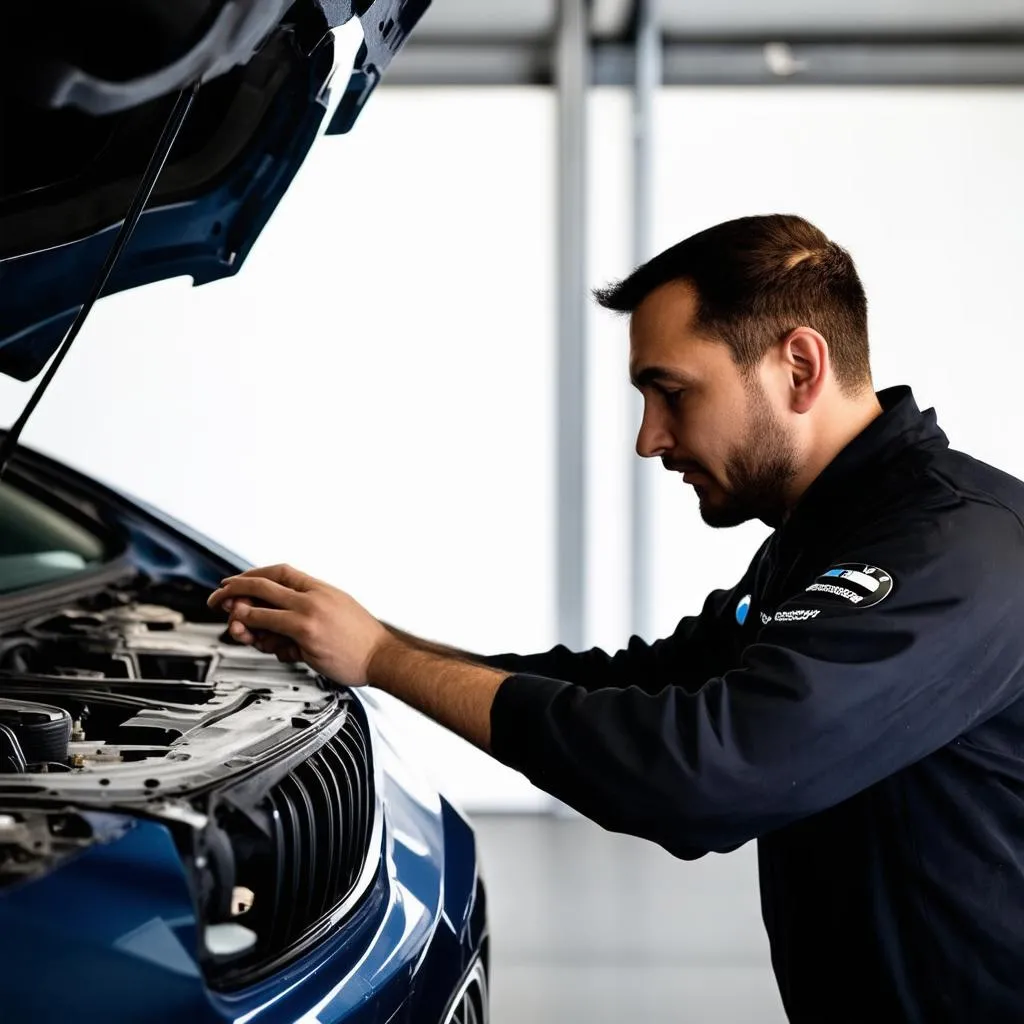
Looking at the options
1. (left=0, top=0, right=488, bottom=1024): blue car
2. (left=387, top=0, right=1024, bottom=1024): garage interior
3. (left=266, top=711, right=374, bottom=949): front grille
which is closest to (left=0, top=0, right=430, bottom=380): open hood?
(left=0, top=0, right=488, bottom=1024): blue car

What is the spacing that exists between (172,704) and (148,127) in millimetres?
652

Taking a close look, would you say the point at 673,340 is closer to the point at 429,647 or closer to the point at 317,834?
the point at 429,647

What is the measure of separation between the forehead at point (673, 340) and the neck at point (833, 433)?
0.13 metres

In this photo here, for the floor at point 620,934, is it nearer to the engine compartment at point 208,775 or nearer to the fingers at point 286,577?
the engine compartment at point 208,775

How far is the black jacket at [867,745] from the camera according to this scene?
102 cm

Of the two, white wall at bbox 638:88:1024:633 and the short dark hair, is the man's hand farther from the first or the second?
white wall at bbox 638:88:1024:633

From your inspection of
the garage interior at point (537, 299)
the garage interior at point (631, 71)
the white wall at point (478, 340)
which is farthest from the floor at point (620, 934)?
the white wall at point (478, 340)

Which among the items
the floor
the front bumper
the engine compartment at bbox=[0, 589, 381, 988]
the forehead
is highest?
the forehead

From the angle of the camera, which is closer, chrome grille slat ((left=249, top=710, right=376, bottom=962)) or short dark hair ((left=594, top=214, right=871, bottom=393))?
chrome grille slat ((left=249, top=710, right=376, bottom=962))

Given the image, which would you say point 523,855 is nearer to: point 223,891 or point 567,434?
point 567,434

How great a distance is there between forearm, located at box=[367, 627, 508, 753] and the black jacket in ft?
0.10

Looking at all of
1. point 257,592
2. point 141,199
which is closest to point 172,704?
point 257,592

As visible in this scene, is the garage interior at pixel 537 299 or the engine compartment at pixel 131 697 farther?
the garage interior at pixel 537 299

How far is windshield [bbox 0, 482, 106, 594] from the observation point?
6.44 feet
